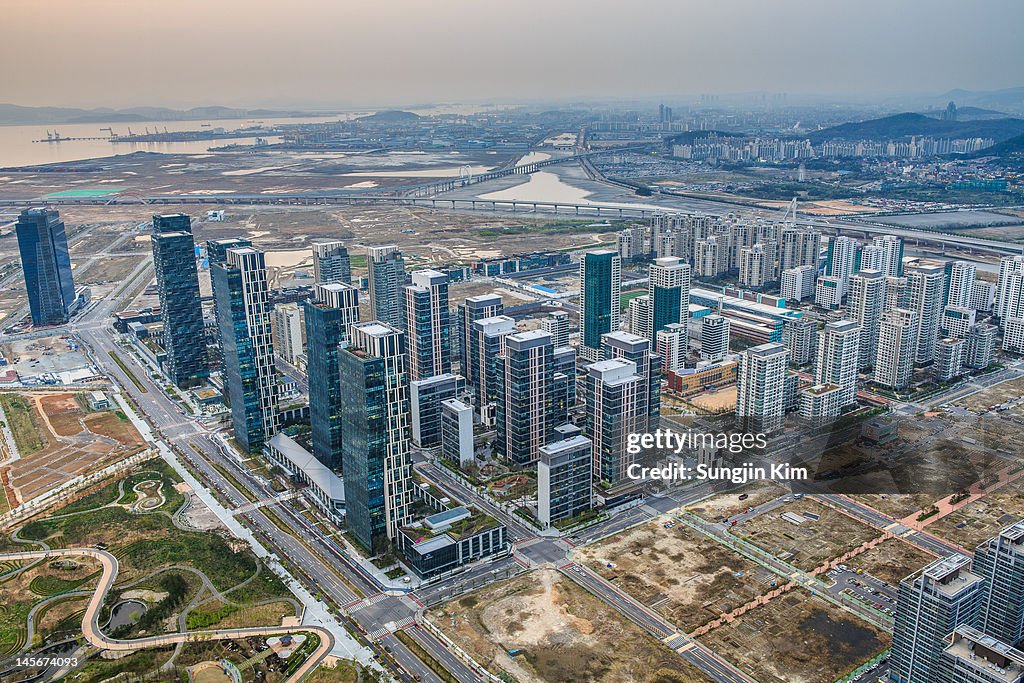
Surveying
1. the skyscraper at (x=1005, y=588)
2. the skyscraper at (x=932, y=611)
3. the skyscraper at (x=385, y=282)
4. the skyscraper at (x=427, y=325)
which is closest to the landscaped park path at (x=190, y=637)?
the skyscraper at (x=932, y=611)

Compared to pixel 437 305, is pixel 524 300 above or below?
below

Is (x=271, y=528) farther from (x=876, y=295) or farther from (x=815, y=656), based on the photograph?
(x=876, y=295)

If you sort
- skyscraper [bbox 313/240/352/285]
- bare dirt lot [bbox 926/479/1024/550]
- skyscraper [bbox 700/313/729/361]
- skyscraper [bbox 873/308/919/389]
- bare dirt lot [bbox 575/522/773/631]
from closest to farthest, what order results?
bare dirt lot [bbox 575/522/773/631]
bare dirt lot [bbox 926/479/1024/550]
skyscraper [bbox 873/308/919/389]
skyscraper [bbox 700/313/729/361]
skyscraper [bbox 313/240/352/285]

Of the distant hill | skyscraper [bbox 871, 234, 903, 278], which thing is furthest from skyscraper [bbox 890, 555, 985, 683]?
the distant hill

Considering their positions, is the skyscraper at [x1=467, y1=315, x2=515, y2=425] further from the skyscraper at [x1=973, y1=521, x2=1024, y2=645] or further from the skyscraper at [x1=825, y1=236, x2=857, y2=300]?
the skyscraper at [x1=825, y1=236, x2=857, y2=300]

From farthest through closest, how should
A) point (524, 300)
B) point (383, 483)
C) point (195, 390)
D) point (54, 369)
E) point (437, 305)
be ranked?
point (524, 300)
point (54, 369)
point (195, 390)
point (437, 305)
point (383, 483)

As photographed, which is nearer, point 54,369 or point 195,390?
point 195,390

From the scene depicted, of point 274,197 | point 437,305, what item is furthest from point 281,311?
point 274,197

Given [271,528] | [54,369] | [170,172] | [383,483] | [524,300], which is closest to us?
[383,483]
